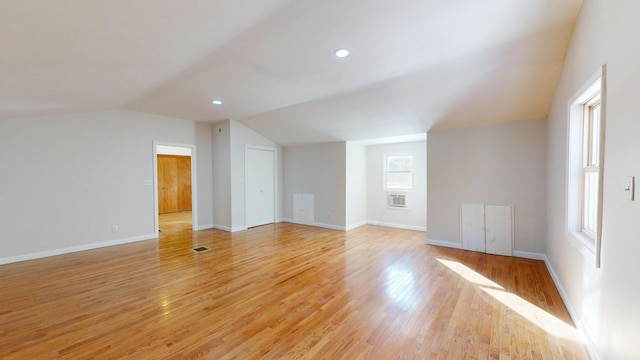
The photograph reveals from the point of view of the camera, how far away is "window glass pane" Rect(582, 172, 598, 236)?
2184 mm

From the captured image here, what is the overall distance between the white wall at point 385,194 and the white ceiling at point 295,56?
1.94 meters

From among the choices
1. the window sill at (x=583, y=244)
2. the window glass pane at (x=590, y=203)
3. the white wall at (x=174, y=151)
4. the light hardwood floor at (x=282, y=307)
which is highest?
the white wall at (x=174, y=151)

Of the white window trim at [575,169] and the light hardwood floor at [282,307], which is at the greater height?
the white window trim at [575,169]

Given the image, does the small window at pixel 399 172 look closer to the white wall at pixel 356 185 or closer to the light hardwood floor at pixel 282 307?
the white wall at pixel 356 185

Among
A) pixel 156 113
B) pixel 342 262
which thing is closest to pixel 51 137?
pixel 156 113

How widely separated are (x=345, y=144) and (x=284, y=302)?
161 inches

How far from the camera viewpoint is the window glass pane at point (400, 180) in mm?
6309

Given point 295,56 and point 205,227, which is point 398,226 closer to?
point 205,227

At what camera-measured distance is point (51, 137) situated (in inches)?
163

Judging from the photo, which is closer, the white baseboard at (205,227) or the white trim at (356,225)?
the white baseboard at (205,227)

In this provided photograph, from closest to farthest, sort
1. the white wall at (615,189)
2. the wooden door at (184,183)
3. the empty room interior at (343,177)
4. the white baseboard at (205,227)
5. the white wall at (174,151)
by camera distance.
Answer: the white wall at (615,189) → the empty room interior at (343,177) → the white baseboard at (205,227) → the white wall at (174,151) → the wooden door at (184,183)

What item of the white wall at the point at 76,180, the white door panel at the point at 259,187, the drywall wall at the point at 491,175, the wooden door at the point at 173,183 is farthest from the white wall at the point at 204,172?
the drywall wall at the point at 491,175

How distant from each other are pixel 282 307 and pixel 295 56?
258 cm

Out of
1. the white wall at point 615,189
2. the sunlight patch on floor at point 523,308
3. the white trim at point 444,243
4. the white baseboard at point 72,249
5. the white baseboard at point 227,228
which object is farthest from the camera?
the white baseboard at point 227,228
